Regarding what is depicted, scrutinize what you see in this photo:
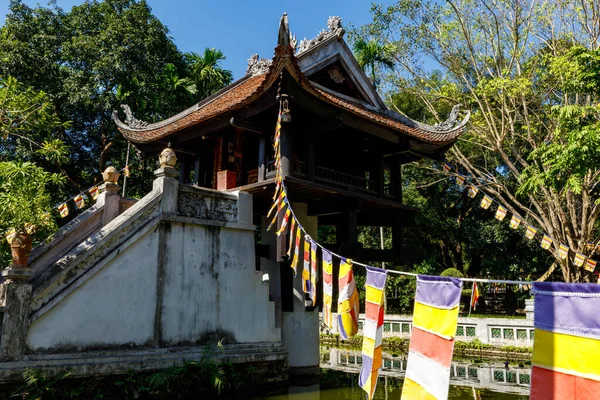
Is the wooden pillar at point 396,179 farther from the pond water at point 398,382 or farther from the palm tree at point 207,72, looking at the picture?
the palm tree at point 207,72

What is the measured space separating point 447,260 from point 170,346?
20983mm

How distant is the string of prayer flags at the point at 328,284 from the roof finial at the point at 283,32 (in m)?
4.01

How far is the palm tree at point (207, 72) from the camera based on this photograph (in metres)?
24.5

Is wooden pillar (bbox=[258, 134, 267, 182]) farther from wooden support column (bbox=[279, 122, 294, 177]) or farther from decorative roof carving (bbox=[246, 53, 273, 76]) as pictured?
decorative roof carving (bbox=[246, 53, 273, 76])

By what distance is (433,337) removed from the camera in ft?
13.3

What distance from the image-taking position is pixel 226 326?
904 centimetres

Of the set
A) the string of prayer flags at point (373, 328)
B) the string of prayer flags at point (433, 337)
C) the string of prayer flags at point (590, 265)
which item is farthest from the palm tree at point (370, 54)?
A: the string of prayer flags at point (433, 337)

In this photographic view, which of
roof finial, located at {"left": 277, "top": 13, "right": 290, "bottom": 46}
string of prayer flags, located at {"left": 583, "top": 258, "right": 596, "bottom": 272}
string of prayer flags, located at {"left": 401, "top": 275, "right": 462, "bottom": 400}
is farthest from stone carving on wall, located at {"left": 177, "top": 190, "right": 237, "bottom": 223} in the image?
string of prayer flags, located at {"left": 583, "top": 258, "right": 596, "bottom": 272}

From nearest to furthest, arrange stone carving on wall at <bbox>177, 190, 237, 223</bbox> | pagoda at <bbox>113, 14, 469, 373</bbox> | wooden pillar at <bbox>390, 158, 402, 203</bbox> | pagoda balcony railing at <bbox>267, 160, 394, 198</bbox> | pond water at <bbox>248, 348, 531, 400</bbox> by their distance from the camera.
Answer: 1. stone carving on wall at <bbox>177, 190, 237, 223</bbox>
2. pond water at <bbox>248, 348, 531, 400</bbox>
3. pagoda at <bbox>113, 14, 469, 373</bbox>
4. pagoda balcony railing at <bbox>267, 160, 394, 198</bbox>
5. wooden pillar at <bbox>390, 158, 402, 203</bbox>

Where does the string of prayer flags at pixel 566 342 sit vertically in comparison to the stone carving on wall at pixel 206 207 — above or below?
below

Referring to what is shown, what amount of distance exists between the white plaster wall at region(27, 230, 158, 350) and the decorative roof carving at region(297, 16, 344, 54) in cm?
667

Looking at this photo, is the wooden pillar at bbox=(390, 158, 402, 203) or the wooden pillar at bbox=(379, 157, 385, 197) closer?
the wooden pillar at bbox=(379, 157, 385, 197)

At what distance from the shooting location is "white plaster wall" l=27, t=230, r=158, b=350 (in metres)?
6.98

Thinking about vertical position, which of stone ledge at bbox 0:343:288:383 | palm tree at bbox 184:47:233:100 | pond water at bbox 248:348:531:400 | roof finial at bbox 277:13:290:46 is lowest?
pond water at bbox 248:348:531:400
